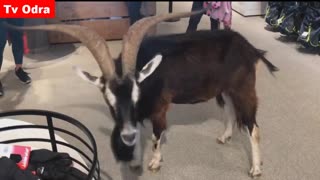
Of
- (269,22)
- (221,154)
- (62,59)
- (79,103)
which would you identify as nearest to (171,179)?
(221,154)

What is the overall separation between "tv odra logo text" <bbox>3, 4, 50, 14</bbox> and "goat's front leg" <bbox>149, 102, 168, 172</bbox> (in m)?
0.79

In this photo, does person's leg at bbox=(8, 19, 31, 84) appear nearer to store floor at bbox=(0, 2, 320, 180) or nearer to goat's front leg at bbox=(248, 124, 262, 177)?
store floor at bbox=(0, 2, 320, 180)

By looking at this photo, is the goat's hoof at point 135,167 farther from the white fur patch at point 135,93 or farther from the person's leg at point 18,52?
the person's leg at point 18,52

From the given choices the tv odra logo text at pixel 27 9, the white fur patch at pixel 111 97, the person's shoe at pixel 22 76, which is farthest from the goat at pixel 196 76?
the person's shoe at pixel 22 76

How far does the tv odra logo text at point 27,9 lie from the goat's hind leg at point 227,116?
1083mm

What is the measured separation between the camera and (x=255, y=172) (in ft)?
6.36

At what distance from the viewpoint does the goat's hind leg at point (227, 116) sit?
82.1 inches

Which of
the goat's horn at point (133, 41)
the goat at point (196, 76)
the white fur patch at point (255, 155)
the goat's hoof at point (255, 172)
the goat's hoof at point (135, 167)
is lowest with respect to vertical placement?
the goat's hoof at point (135, 167)

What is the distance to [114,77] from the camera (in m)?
1.47

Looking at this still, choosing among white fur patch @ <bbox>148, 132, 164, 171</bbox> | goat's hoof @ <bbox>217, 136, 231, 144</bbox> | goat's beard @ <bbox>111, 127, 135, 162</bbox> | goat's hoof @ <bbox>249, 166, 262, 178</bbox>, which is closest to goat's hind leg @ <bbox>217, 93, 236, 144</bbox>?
goat's hoof @ <bbox>217, 136, 231, 144</bbox>

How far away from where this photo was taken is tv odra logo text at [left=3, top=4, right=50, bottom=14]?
4.15 ft

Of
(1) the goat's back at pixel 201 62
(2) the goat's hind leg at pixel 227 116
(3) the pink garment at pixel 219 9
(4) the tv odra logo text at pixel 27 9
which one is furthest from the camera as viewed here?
(2) the goat's hind leg at pixel 227 116

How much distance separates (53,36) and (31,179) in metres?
2.53

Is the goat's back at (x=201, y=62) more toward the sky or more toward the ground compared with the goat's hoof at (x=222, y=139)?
more toward the sky
